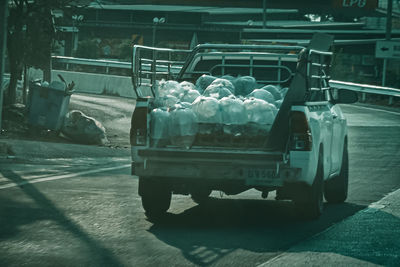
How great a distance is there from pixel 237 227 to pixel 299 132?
115 cm

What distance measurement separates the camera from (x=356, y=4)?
8756cm

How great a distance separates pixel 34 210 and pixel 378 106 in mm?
27431

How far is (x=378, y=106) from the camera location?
35594mm

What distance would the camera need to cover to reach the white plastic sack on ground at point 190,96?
988 centimetres

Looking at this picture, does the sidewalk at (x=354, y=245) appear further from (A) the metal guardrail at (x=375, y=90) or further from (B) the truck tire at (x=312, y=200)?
(A) the metal guardrail at (x=375, y=90)

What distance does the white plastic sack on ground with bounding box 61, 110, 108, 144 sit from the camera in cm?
1861

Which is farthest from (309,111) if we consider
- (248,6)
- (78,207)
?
(248,6)

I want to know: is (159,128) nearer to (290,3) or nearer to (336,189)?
(336,189)

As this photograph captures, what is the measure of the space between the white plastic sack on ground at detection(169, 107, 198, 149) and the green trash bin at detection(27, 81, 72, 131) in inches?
390

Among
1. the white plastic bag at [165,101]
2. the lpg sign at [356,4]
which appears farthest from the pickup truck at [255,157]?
the lpg sign at [356,4]

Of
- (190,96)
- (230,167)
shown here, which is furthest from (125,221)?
(190,96)

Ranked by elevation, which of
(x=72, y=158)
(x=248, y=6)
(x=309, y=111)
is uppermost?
(x=248, y=6)

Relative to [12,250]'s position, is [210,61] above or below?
above

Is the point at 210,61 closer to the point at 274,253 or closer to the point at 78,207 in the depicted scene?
the point at 78,207
